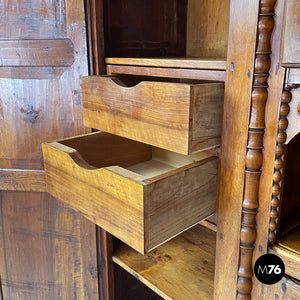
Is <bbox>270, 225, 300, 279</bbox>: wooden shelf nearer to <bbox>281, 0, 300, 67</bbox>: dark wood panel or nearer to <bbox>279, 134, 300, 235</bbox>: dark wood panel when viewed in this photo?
<bbox>279, 134, 300, 235</bbox>: dark wood panel

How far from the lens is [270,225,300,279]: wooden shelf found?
2.14 ft

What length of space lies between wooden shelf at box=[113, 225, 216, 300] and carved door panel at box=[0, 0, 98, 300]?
0.61 ft

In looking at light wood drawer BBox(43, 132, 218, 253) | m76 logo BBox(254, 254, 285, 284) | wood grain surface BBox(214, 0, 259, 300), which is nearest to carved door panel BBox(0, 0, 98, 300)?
light wood drawer BBox(43, 132, 218, 253)

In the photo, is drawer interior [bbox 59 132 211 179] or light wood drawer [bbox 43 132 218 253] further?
drawer interior [bbox 59 132 211 179]

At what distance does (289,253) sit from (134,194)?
0.35 metres

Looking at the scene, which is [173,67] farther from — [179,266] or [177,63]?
[179,266]

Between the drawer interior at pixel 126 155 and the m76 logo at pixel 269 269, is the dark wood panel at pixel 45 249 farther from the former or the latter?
the m76 logo at pixel 269 269

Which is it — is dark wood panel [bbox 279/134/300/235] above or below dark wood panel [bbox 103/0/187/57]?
below

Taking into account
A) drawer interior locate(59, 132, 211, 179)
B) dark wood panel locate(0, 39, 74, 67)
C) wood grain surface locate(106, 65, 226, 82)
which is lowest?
drawer interior locate(59, 132, 211, 179)

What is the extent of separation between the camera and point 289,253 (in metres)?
0.67

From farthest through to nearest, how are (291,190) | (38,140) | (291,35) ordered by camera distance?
(38,140) < (291,190) < (291,35)

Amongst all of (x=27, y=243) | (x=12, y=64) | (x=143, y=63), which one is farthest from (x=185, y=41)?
(x=27, y=243)

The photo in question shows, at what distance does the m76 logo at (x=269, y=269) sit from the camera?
0.68 m

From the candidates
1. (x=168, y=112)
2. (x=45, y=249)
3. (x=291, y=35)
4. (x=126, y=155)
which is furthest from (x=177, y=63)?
(x=45, y=249)
